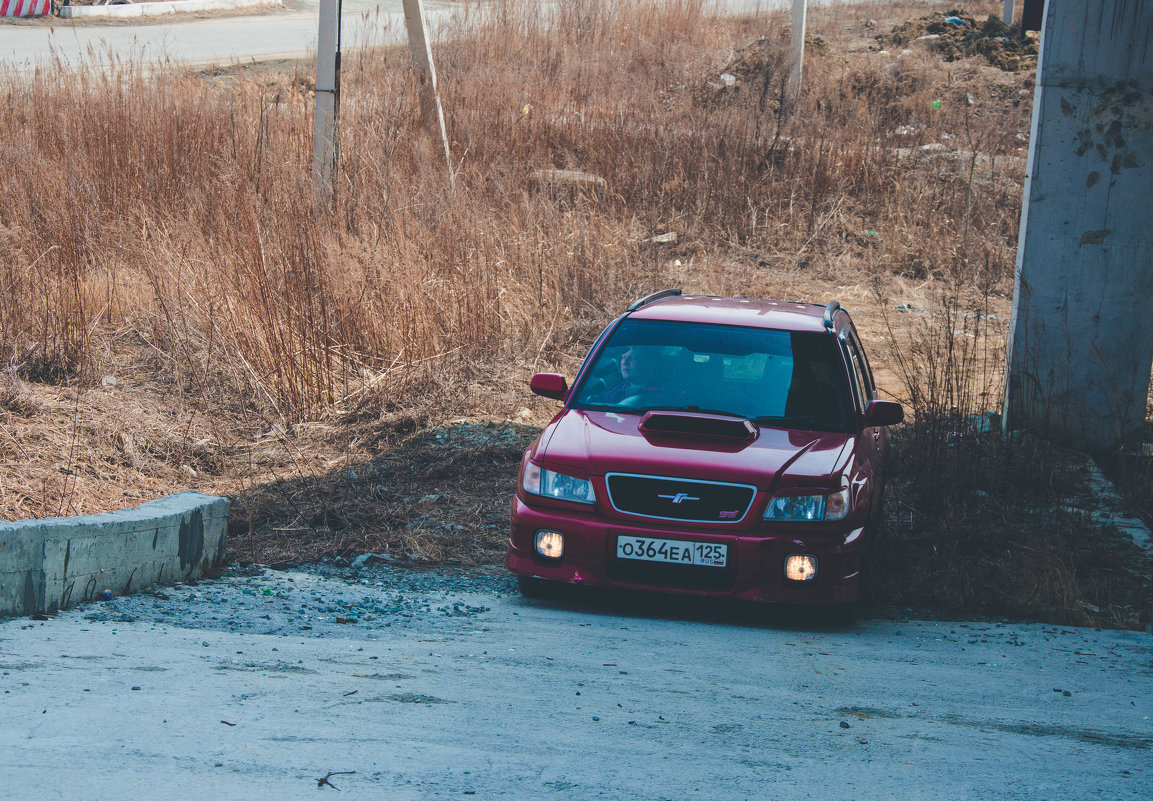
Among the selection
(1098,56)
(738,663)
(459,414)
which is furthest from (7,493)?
(1098,56)

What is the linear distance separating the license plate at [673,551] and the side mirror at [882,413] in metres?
1.30

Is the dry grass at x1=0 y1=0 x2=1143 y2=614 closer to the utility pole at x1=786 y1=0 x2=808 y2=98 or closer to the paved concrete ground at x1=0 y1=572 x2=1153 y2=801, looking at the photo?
the utility pole at x1=786 y1=0 x2=808 y2=98

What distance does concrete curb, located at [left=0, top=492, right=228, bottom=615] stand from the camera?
4211 millimetres

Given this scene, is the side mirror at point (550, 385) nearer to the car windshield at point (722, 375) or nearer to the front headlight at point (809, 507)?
the car windshield at point (722, 375)

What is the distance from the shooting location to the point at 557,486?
527cm

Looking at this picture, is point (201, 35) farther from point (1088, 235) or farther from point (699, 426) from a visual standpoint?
point (699, 426)

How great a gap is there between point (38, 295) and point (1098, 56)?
8372 millimetres

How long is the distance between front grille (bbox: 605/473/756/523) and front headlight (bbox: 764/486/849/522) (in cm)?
12

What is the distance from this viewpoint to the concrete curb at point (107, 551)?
4211 millimetres

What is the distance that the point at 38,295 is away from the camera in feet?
30.3

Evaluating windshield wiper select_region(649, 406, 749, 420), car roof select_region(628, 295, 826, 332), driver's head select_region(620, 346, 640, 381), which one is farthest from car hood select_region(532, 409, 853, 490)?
car roof select_region(628, 295, 826, 332)

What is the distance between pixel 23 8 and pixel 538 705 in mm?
25163

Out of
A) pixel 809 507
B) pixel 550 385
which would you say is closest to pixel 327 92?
pixel 550 385

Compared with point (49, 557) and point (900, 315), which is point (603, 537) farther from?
point (900, 315)
